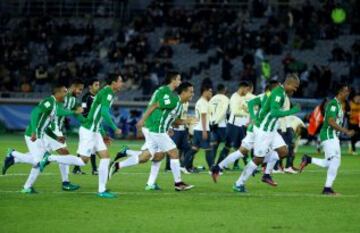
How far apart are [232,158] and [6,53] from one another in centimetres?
3006

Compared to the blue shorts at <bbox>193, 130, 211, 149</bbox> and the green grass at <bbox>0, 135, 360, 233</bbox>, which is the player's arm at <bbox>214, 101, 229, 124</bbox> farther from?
the green grass at <bbox>0, 135, 360, 233</bbox>

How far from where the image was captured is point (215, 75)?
45.5m

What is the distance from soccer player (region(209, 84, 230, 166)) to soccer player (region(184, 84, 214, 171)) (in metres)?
0.35

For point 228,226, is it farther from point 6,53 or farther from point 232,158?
point 6,53

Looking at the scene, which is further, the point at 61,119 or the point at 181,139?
the point at 181,139

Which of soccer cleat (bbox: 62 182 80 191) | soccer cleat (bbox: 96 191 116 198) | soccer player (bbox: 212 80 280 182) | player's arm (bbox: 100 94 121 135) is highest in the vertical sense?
player's arm (bbox: 100 94 121 135)

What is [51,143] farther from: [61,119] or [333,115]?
[333,115]

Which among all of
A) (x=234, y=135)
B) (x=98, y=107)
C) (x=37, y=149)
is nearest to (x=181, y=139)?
(x=234, y=135)

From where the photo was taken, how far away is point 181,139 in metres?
25.8

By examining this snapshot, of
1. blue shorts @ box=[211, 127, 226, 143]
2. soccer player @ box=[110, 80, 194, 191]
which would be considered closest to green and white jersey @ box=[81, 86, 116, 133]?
soccer player @ box=[110, 80, 194, 191]

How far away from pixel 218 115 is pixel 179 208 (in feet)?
32.6

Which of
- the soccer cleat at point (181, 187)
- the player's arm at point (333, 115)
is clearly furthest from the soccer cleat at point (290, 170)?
the player's arm at point (333, 115)

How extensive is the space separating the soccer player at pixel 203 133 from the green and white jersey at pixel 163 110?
5.70 meters

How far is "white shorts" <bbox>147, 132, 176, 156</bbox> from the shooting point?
19625mm
